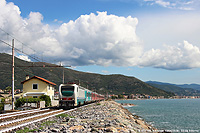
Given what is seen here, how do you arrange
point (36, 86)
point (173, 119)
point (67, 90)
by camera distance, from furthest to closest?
point (36, 86), point (173, 119), point (67, 90)

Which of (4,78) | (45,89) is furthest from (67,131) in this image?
(4,78)

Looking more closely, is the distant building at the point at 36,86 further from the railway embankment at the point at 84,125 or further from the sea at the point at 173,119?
the railway embankment at the point at 84,125

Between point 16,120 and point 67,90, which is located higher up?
point 67,90

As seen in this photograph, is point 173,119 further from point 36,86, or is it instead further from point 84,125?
point 84,125

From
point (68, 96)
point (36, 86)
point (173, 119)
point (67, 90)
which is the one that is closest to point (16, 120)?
point (68, 96)

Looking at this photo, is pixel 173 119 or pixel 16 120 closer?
pixel 16 120

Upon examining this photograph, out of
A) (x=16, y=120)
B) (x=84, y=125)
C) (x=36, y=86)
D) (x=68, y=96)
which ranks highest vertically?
(x=36, y=86)

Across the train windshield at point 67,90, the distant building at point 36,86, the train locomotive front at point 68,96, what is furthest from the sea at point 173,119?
the distant building at point 36,86

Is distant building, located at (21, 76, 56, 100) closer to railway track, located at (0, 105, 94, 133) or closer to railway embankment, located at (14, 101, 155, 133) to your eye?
railway track, located at (0, 105, 94, 133)

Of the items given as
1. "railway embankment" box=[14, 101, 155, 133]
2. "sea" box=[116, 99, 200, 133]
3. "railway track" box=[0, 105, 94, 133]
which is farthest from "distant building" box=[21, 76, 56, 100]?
"railway embankment" box=[14, 101, 155, 133]

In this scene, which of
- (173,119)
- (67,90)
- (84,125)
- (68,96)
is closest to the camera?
(84,125)

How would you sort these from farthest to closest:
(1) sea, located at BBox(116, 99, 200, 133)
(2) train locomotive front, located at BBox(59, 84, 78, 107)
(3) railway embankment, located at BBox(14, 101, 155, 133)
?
(1) sea, located at BBox(116, 99, 200, 133), (2) train locomotive front, located at BBox(59, 84, 78, 107), (3) railway embankment, located at BBox(14, 101, 155, 133)

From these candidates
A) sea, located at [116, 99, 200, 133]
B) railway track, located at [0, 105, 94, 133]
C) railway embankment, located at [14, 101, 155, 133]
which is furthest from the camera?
→ sea, located at [116, 99, 200, 133]

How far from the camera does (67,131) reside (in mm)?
10180
